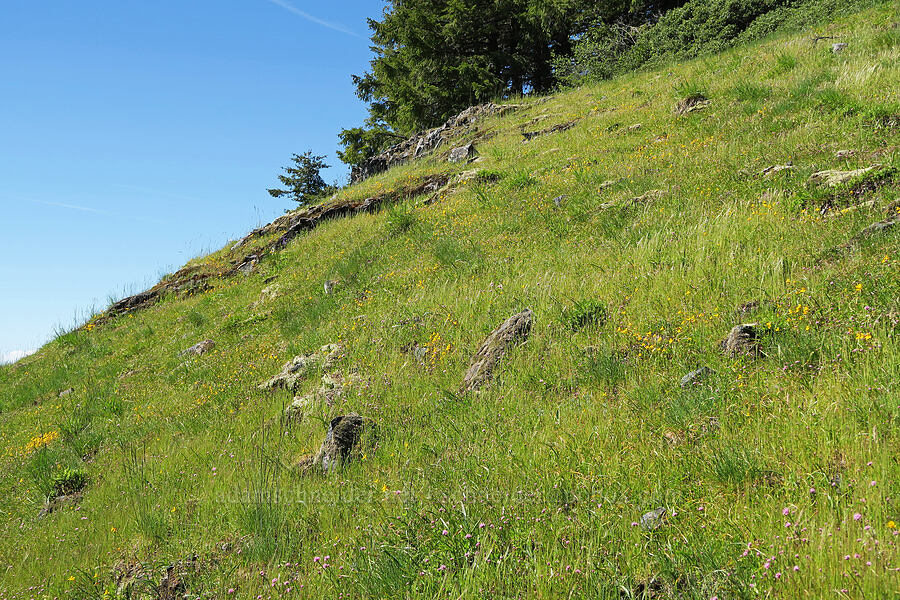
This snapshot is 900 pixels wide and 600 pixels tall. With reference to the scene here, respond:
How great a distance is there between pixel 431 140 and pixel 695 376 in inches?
836

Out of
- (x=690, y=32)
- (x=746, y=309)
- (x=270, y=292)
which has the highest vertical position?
(x=690, y=32)

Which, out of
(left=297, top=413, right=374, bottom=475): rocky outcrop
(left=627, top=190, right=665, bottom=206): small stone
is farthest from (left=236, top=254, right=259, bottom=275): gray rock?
(left=297, top=413, right=374, bottom=475): rocky outcrop

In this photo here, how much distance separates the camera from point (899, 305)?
3.53 m

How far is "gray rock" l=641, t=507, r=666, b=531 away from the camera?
2.62m

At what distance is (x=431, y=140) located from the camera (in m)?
23.3

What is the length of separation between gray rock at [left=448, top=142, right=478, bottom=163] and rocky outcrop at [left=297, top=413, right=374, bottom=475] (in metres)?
13.5

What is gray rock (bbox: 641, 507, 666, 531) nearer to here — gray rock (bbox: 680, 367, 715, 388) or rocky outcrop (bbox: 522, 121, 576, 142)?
gray rock (bbox: 680, 367, 715, 388)

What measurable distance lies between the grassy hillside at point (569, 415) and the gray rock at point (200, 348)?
0.96ft

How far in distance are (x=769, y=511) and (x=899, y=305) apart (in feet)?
7.11

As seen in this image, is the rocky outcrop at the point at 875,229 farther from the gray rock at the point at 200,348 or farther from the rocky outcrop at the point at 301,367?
the gray rock at the point at 200,348

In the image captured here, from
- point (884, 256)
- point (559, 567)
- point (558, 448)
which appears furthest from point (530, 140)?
point (559, 567)

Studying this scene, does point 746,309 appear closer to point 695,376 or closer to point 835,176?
point 695,376

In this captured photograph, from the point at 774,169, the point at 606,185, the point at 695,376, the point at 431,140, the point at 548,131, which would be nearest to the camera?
the point at 695,376

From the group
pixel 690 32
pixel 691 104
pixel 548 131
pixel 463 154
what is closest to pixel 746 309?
pixel 691 104
